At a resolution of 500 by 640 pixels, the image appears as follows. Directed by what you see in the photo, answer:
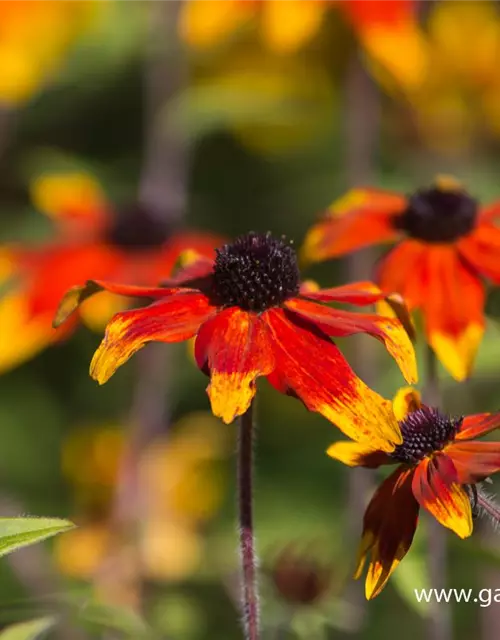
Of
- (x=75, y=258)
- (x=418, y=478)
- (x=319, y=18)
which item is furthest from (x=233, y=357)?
(x=319, y=18)

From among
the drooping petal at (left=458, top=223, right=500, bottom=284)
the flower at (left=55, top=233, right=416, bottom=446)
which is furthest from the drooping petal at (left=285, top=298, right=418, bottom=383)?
the drooping petal at (left=458, top=223, right=500, bottom=284)

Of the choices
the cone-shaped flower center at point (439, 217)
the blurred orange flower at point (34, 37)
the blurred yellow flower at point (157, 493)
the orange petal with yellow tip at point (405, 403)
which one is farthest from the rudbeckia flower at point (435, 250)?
the blurred orange flower at point (34, 37)

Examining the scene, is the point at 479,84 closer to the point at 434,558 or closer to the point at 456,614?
the point at 456,614

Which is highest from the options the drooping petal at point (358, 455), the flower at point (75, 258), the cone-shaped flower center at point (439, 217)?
the flower at point (75, 258)

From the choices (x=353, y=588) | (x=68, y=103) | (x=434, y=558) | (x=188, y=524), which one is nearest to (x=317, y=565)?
(x=434, y=558)

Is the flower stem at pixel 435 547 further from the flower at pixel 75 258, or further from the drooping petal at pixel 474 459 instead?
the flower at pixel 75 258

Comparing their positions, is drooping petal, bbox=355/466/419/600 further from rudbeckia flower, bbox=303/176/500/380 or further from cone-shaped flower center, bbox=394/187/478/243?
cone-shaped flower center, bbox=394/187/478/243

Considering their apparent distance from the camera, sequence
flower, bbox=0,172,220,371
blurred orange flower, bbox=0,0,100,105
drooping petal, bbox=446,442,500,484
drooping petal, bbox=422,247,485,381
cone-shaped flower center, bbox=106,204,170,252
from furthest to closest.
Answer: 1. blurred orange flower, bbox=0,0,100,105
2. cone-shaped flower center, bbox=106,204,170,252
3. flower, bbox=0,172,220,371
4. drooping petal, bbox=422,247,485,381
5. drooping petal, bbox=446,442,500,484
